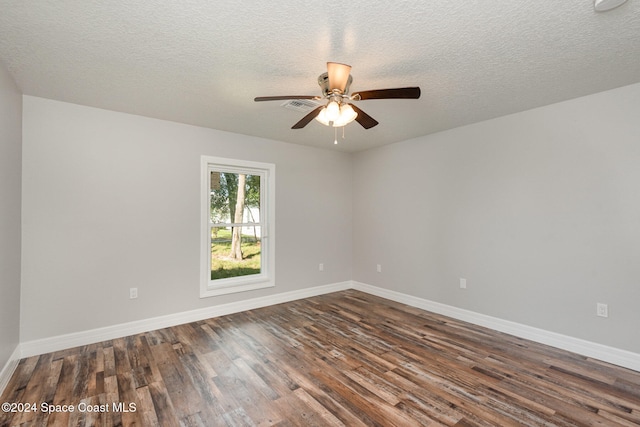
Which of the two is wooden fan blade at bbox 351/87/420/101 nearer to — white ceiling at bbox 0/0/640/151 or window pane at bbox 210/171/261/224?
white ceiling at bbox 0/0/640/151

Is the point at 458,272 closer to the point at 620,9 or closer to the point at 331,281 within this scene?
the point at 331,281

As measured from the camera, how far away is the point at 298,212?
4.75 meters

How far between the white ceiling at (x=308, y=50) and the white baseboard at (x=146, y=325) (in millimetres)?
2371

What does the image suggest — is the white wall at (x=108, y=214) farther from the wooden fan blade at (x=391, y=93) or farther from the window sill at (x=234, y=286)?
the wooden fan blade at (x=391, y=93)

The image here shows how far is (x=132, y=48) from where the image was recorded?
206cm

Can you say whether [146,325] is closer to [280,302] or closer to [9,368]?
[9,368]

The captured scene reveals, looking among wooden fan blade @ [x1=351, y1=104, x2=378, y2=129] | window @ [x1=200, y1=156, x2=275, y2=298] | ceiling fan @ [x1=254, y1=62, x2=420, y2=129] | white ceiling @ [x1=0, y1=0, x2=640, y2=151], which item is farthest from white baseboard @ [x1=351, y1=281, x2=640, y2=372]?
ceiling fan @ [x1=254, y1=62, x2=420, y2=129]

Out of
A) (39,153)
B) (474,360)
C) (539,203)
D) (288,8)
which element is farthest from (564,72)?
(39,153)

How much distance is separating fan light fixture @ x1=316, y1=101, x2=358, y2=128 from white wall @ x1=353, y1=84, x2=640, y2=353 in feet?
7.44

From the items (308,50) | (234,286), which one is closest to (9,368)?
(234,286)

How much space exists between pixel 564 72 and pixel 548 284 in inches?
80.5

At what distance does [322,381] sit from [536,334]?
2389 mm

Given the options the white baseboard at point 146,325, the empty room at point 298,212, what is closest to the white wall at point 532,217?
the empty room at point 298,212

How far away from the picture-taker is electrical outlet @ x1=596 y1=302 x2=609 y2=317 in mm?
2742
